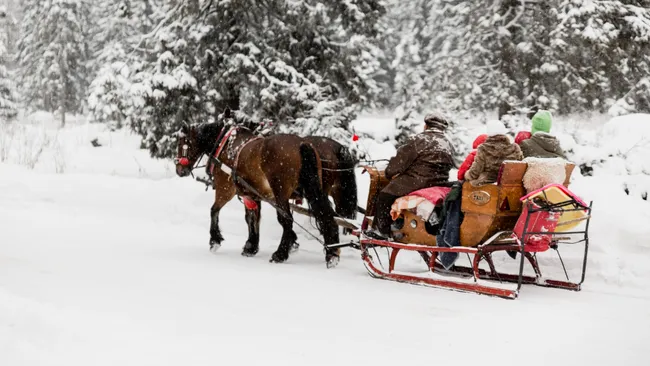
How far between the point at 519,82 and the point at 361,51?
816 cm

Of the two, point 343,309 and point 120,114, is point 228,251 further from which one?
point 120,114

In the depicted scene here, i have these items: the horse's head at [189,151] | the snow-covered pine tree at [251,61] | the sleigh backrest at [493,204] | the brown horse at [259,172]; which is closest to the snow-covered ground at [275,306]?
the brown horse at [259,172]

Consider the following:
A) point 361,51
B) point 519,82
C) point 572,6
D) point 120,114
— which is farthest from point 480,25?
point 120,114

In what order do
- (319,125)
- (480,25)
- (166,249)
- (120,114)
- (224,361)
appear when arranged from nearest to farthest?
(224,361) → (166,249) → (319,125) → (120,114) → (480,25)

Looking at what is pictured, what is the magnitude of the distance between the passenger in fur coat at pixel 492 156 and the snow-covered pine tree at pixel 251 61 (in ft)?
21.3

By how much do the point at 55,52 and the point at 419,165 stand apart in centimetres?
3642

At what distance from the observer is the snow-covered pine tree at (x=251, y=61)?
42.2ft

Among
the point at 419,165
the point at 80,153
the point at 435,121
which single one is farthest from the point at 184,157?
the point at 80,153

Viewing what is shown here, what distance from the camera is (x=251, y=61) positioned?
42.2 ft

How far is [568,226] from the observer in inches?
238

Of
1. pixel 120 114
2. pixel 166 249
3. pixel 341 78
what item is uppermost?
pixel 341 78

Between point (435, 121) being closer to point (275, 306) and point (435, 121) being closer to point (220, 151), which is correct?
point (275, 306)

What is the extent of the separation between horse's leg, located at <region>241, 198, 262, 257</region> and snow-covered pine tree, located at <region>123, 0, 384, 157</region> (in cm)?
406

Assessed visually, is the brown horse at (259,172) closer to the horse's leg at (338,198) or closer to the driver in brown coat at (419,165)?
the horse's leg at (338,198)
